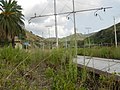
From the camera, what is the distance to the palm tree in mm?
40628

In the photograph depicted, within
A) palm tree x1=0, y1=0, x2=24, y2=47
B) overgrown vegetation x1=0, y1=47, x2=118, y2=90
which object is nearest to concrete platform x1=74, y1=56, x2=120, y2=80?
overgrown vegetation x1=0, y1=47, x2=118, y2=90

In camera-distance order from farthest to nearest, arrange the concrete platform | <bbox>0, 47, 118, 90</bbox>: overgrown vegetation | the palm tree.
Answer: the palm tree → the concrete platform → <bbox>0, 47, 118, 90</bbox>: overgrown vegetation

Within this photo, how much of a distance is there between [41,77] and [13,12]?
34.7 metres

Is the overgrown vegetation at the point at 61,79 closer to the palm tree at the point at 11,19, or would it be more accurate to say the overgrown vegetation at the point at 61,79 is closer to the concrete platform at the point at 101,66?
the concrete platform at the point at 101,66

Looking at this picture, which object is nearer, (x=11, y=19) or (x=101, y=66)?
(x=101, y=66)

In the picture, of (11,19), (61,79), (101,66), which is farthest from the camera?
(11,19)

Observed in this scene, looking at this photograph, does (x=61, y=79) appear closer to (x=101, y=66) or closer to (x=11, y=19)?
(x=101, y=66)

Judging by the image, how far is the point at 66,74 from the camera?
5855 mm

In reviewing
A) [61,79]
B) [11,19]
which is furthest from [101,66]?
[11,19]

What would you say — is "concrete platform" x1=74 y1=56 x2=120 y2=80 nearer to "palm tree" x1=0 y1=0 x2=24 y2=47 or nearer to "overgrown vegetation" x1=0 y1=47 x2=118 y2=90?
"overgrown vegetation" x1=0 y1=47 x2=118 y2=90

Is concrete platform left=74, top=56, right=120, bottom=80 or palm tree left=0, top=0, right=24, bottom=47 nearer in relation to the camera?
concrete platform left=74, top=56, right=120, bottom=80

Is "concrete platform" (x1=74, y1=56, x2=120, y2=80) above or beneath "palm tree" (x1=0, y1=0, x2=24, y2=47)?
beneath

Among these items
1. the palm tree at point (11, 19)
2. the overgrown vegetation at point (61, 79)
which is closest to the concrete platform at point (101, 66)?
the overgrown vegetation at point (61, 79)

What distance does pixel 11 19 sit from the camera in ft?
136
